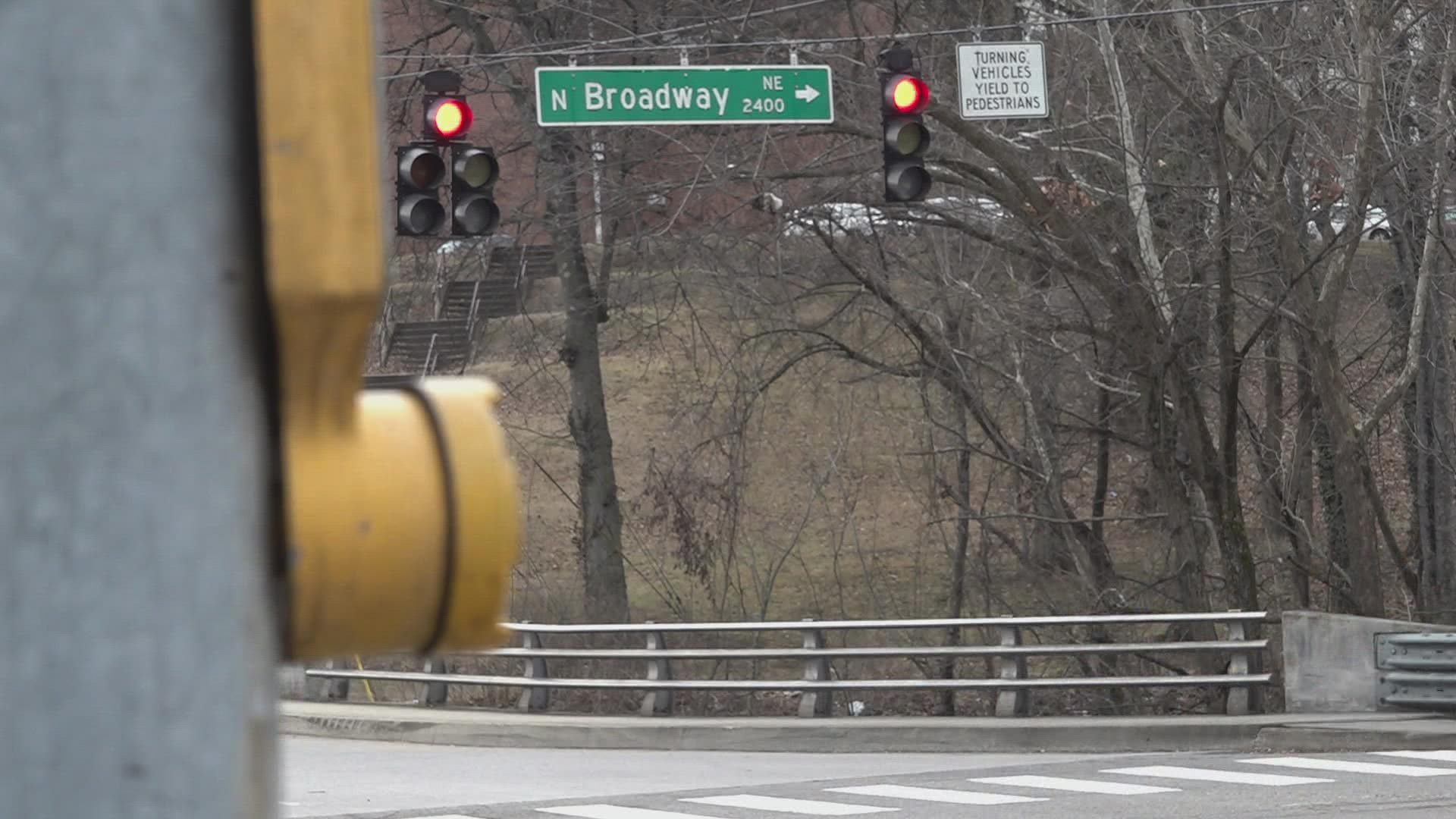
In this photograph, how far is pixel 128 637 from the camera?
1.17m

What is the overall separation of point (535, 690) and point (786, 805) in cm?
826

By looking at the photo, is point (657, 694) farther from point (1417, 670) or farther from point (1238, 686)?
point (1417, 670)

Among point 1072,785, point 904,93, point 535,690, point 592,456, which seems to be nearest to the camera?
point 1072,785

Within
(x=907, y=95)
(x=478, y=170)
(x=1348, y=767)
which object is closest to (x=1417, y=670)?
(x=1348, y=767)

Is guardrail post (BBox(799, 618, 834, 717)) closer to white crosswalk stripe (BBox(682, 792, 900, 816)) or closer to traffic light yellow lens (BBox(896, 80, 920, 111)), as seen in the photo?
white crosswalk stripe (BBox(682, 792, 900, 816))

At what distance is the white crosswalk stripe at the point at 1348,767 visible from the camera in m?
13.7

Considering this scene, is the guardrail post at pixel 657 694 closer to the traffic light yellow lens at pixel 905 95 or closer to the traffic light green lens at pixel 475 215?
the traffic light green lens at pixel 475 215

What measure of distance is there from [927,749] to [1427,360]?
6528 mm

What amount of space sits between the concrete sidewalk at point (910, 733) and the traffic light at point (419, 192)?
3782 mm

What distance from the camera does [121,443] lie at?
3.88 feet

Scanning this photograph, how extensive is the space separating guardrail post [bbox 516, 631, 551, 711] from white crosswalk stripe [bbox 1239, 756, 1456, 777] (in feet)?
26.9

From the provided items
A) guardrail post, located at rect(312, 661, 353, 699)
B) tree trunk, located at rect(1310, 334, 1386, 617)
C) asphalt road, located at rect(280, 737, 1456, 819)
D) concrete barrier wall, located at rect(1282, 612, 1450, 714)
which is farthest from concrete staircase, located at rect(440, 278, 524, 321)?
concrete barrier wall, located at rect(1282, 612, 1450, 714)

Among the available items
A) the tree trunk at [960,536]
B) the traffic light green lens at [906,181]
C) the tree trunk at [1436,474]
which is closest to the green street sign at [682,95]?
the traffic light green lens at [906,181]

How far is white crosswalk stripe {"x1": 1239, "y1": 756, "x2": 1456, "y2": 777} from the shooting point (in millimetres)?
13745
